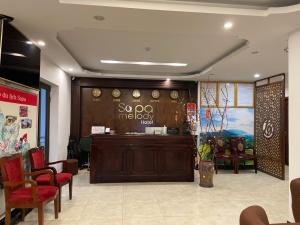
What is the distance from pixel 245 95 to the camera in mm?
8211

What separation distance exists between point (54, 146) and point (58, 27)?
3.68m

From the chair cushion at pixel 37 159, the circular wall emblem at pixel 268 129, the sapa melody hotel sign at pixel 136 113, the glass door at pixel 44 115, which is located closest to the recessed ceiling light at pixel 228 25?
the chair cushion at pixel 37 159

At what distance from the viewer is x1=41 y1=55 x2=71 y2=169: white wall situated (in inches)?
223

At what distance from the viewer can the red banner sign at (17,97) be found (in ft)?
11.2

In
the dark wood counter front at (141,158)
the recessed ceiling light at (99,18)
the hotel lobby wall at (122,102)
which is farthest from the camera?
the hotel lobby wall at (122,102)

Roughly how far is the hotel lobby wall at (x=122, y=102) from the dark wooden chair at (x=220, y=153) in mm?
1468

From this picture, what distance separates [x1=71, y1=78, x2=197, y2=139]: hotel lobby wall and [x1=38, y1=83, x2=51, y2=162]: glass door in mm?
1703

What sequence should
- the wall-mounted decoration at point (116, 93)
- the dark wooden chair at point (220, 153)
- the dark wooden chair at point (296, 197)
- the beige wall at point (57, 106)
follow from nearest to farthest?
the dark wooden chair at point (296, 197) < the beige wall at point (57, 106) < the dark wooden chair at point (220, 153) < the wall-mounted decoration at point (116, 93)

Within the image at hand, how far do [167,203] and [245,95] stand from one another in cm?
513

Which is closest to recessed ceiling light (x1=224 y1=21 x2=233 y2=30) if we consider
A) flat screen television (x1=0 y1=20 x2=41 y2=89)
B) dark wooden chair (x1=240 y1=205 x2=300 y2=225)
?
dark wooden chair (x1=240 y1=205 x2=300 y2=225)

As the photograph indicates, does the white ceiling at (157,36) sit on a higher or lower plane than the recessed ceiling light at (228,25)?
higher

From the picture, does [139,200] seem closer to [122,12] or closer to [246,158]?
[122,12]

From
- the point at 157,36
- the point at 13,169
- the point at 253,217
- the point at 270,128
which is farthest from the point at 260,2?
the point at 270,128

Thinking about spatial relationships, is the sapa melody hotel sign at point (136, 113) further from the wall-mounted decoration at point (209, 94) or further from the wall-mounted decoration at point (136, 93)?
the wall-mounted decoration at point (209, 94)
